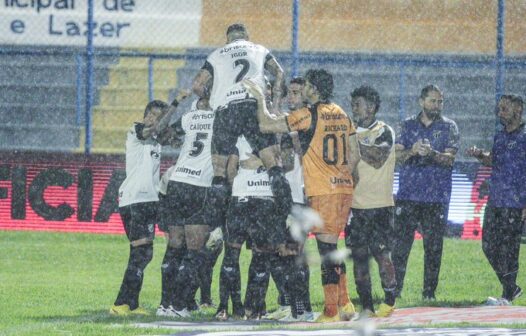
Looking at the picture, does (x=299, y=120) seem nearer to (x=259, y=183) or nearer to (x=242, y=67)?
(x=259, y=183)

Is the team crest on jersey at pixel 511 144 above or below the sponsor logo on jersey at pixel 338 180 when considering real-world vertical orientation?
above

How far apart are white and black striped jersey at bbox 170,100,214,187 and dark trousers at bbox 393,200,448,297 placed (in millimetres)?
2565

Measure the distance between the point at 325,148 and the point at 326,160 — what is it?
0.35 feet

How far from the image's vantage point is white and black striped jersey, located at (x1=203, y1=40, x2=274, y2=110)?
39.0ft

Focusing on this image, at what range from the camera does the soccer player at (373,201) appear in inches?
470

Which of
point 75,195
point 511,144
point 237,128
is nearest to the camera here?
point 237,128

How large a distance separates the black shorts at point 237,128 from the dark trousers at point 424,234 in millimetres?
2518

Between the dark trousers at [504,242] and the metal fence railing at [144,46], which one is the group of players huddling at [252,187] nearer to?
the dark trousers at [504,242]

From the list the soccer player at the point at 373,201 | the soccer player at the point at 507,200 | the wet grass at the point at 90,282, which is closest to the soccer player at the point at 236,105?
the soccer player at the point at 373,201

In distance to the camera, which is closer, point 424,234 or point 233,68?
point 233,68

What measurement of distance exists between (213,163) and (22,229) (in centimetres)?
803

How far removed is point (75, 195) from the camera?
61.9 ft

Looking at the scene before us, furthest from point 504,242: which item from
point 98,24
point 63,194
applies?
point 98,24

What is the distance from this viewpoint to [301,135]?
11328 mm
